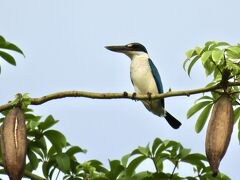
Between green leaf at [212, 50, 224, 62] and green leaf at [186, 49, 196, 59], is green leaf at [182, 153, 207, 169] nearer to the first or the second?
green leaf at [186, 49, 196, 59]

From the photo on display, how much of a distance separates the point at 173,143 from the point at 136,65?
130 inches

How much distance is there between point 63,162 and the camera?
483 cm

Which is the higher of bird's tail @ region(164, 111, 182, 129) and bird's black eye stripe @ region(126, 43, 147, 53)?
bird's black eye stripe @ region(126, 43, 147, 53)

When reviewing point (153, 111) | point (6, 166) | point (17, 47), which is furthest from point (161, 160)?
point (153, 111)

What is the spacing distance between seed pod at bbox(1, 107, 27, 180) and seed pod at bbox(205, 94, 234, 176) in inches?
40.7

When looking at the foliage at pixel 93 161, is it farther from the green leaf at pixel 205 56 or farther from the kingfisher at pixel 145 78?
the kingfisher at pixel 145 78

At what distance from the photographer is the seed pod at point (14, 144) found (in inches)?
128

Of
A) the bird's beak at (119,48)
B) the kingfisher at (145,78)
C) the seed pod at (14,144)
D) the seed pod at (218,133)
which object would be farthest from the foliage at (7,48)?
the kingfisher at (145,78)

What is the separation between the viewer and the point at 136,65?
320 inches

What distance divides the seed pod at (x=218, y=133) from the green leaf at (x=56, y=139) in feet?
5.10

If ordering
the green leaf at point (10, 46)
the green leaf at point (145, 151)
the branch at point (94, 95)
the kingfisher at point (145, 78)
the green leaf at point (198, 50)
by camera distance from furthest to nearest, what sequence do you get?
the kingfisher at point (145, 78) < the green leaf at point (145, 151) < the green leaf at point (10, 46) < the green leaf at point (198, 50) < the branch at point (94, 95)

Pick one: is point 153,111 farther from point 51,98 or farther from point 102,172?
point 51,98

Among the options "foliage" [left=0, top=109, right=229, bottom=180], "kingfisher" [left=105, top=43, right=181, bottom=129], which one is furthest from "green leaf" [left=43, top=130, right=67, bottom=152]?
"kingfisher" [left=105, top=43, right=181, bottom=129]

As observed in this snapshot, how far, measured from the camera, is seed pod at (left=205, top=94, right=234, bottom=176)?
3.41m
